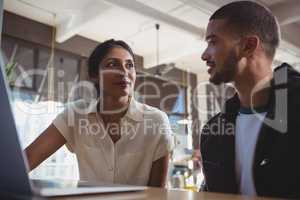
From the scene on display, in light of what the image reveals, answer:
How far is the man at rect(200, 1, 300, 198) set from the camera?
1.03 meters

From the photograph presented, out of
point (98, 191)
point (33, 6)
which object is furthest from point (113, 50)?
point (33, 6)

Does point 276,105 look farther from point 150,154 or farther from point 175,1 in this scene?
point 175,1

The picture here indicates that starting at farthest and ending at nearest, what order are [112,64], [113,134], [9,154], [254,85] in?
1. [112,64]
2. [113,134]
3. [254,85]
4. [9,154]

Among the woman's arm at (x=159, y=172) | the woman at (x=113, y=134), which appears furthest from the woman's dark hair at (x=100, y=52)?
the woman's arm at (x=159, y=172)

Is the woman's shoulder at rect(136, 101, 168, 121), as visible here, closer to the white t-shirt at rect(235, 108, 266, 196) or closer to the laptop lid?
the white t-shirt at rect(235, 108, 266, 196)

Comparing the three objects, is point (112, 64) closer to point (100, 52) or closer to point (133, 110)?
point (100, 52)

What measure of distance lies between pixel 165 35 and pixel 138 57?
1039 mm

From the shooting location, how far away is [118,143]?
136cm

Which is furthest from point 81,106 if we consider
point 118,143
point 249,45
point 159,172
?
point 249,45

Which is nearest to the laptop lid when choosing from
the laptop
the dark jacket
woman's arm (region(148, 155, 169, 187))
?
the laptop

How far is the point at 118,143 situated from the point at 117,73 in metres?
0.33

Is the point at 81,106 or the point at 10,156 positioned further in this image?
the point at 81,106

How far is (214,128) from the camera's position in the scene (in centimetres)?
132

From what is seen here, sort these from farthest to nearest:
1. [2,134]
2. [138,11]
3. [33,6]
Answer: [33,6], [138,11], [2,134]
